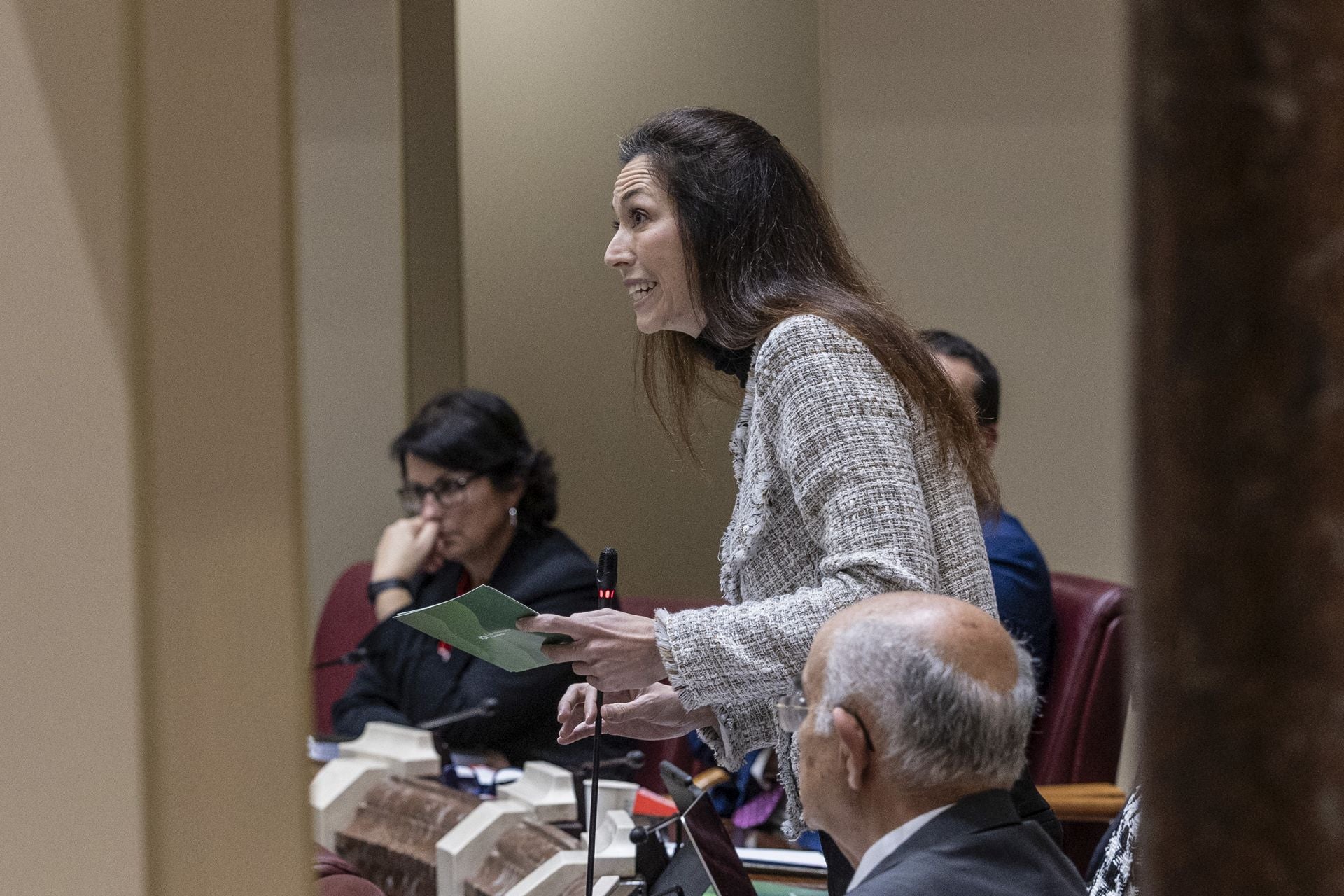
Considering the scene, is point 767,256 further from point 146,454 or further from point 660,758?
point 660,758

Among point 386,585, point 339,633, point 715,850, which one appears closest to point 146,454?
point 715,850

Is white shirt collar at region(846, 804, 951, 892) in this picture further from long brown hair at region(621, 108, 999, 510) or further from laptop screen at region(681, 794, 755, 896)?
long brown hair at region(621, 108, 999, 510)

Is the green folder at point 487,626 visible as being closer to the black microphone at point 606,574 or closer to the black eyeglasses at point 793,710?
the black microphone at point 606,574

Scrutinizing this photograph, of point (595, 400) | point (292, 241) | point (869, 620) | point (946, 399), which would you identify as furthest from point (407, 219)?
point (292, 241)

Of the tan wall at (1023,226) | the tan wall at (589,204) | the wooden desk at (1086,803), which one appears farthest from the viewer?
the tan wall at (1023,226)

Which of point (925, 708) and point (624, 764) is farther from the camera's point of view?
point (624, 764)

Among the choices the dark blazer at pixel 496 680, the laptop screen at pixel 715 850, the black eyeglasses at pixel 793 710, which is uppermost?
the black eyeglasses at pixel 793 710

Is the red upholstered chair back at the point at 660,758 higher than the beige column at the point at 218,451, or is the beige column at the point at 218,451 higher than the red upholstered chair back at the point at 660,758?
the beige column at the point at 218,451

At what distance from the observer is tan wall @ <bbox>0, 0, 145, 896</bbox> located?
0.85 m

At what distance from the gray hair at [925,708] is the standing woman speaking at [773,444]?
0.52 feet

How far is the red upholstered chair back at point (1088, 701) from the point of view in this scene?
115 inches

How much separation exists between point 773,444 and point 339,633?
120 inches

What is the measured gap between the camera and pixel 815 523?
1596mm

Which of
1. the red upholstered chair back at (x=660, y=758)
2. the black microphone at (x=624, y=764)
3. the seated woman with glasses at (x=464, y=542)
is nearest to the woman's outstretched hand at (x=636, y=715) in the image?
the black microphone at (x=624, y=764)
